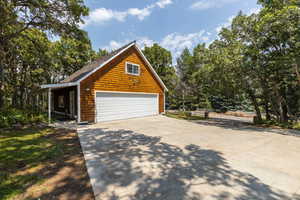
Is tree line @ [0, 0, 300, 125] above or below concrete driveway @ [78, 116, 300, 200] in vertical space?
above

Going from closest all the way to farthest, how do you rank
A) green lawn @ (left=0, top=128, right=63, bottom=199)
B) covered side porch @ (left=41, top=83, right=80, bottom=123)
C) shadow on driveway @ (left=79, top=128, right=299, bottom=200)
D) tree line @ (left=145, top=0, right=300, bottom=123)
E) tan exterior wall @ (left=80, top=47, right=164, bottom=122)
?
shadow on driveway @ (left=79, top=128, right=299, bottom=200)
green lawn @ (left=0, top=128, right=63, bottom=199)
tree line @ (left=145, top=0, right=300, bottom=123)
tan exterior wall @ (left=80, top=47, right=164, bottom=122)
covered side porch @ (left=41, top=83, right=80, bottom=123)

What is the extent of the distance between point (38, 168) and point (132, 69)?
9411 mm

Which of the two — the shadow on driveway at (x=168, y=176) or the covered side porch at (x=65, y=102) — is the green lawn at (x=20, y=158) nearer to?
the shadow on driveway at (x=168, y=176)

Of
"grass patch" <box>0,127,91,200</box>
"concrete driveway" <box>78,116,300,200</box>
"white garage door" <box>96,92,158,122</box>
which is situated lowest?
"concrete driveway" <box>78,116,300,200</box>

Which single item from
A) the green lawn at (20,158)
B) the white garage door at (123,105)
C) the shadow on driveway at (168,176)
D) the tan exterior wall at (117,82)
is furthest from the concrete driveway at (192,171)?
the white garage door at (123,105)

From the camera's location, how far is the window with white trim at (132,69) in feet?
37.0

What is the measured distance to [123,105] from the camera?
1068cm

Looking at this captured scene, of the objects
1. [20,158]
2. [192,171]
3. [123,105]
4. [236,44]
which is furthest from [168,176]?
[236,44]

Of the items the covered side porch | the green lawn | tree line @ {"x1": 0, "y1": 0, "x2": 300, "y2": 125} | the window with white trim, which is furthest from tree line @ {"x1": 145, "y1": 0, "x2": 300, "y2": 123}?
the green lawn

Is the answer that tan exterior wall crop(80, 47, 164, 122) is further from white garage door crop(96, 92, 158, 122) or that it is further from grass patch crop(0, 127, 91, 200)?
grass patch crop(0, 127, 91, 200)

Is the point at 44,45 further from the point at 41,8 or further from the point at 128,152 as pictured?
the point at 128,152

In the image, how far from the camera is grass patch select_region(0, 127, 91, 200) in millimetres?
2385

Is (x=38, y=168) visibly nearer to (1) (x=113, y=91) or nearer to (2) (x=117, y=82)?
(1) (x=113, y=91)

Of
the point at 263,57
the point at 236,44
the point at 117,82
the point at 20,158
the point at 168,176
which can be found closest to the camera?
the point at 168,176
